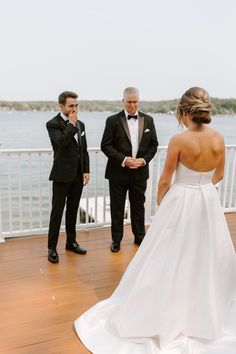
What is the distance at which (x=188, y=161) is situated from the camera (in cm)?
204

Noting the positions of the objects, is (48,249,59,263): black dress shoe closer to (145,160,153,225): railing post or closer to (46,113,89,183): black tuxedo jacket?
(46,113,89,183): black tuxedo jacket

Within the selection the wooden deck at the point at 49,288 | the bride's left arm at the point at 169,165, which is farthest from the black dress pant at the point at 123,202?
the bride's left arm at the point at 169,165

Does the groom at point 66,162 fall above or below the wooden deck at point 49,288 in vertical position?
above

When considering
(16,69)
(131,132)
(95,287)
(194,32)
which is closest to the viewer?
(95,287)

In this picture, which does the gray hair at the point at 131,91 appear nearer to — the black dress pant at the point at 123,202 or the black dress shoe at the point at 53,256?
the black dress pant at the point at 123,202

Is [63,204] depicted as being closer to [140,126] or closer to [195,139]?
[140,126]

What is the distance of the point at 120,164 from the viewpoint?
3471mm

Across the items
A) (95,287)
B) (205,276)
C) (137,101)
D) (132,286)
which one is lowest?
(95,287)

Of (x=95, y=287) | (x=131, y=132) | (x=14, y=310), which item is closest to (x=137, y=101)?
(x=131, y=132)

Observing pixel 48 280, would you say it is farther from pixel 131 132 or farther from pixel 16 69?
pixel 16 69

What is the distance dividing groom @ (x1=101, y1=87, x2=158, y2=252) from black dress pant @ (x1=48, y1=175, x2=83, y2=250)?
41 centimetres

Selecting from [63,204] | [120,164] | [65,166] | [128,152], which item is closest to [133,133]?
[128,152]

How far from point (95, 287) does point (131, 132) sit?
160 cm

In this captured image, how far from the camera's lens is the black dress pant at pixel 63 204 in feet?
10.7
